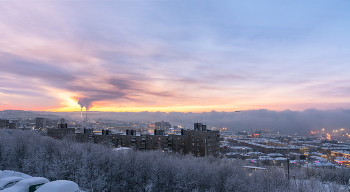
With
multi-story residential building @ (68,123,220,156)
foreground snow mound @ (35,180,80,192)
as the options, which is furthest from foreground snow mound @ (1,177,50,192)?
multi-story residential building @ (68,123,220,156)

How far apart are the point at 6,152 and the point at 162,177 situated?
2843 centimetres

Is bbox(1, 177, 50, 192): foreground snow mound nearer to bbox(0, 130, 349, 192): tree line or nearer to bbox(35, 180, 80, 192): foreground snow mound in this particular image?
bbox(35, 180, 80, 192): foreground snow mound

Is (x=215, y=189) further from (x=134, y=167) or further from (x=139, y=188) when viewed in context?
(x=134, y=167)

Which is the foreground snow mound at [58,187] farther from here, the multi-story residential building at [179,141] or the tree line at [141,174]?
the multi-story residential building at [179,141]

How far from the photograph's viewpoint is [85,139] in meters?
70.9

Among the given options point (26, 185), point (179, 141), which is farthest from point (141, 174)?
point (179, 141)

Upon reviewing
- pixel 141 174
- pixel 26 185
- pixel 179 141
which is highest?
pixel 26 185

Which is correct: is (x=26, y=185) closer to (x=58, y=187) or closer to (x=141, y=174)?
(x=58, y=187)

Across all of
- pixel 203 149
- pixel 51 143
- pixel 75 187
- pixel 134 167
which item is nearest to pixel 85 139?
pixel 51 143

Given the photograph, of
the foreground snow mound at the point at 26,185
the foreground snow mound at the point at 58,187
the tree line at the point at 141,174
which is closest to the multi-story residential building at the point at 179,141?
the tree line at the point at 141,174

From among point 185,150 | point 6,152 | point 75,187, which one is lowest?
point 185,150

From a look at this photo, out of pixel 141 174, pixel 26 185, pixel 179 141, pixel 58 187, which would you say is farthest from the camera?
pixel 179 141

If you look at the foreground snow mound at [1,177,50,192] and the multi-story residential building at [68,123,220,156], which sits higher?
the foreground snow mound at [1,177,50,192]

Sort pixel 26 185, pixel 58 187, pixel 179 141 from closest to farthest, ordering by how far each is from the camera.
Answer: pixel 58 187
pixel 26 185
pixel 179 141
